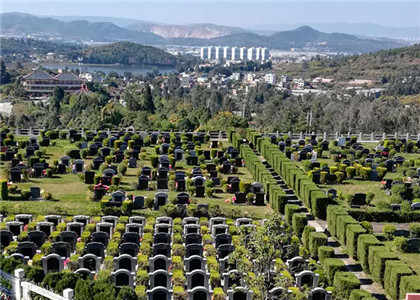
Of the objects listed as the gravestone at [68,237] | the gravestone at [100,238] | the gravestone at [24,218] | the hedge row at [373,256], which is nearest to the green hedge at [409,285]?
the hedge row at [373,256]

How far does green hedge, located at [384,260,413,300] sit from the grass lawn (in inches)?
225

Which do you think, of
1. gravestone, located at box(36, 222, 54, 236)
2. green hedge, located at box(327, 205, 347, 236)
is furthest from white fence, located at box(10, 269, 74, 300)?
green hedge, located at box(327, 205, 347, 236)

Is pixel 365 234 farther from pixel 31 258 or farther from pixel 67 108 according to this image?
pixel 67 108

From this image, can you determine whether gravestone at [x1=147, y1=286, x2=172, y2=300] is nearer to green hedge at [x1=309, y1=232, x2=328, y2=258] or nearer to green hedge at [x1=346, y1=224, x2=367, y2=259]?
green hedge at [x1=309, y1=232, x2=328, y2=258]

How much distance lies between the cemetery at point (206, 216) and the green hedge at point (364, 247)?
0.22 feet

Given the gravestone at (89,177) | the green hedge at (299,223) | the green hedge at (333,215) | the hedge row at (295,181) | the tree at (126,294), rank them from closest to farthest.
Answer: the tree at (126,294)
the green hedge at (299,223)
the green hedge at (333,215)
the hedge row at (295,181)
the gravestone at (89,177)

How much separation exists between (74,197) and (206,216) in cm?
666

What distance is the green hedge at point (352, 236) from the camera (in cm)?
2016

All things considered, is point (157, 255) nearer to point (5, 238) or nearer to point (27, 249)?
point (27, 249)

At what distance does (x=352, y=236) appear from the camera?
66.3 feet

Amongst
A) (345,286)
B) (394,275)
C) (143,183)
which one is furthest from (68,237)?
(394,275)

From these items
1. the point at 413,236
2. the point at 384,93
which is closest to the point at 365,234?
the point at 413,236

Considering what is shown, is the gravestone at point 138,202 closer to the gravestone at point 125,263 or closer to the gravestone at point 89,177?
the gravestone at point 89,177

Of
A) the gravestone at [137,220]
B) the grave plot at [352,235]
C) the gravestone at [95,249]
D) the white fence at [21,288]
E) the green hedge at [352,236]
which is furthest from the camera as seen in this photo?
the gravestone at [137,220]
